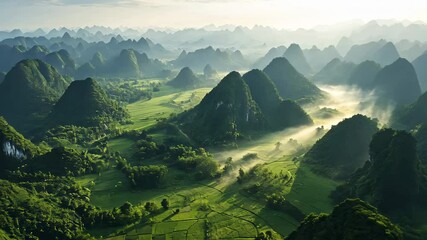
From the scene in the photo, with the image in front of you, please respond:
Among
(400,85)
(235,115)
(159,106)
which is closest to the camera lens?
(235,115)

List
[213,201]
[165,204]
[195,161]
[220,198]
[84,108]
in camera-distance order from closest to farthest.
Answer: [165,204] → [213,201] → [220,198] → [195,161] → [84,108]

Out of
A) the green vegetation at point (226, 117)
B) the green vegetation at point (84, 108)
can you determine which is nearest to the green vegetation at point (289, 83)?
the green vegetation at point (226, 117)

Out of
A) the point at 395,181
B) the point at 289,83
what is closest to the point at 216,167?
A: the point at 395,181

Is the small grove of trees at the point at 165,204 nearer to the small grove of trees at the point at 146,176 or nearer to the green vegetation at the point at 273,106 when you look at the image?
the small grove of trees at the point at 146,176

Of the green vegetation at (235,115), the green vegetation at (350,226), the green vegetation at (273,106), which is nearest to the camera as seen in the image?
the green vegetation at (350,226)

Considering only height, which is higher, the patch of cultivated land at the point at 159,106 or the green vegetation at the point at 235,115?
the green vegetation at the point at 235,115

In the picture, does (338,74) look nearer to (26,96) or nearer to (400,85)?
(400,85)

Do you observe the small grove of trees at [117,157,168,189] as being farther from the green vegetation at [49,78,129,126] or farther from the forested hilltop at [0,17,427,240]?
the green vegetation at [49,78,129,126]

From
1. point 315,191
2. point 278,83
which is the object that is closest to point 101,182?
point 315,191
